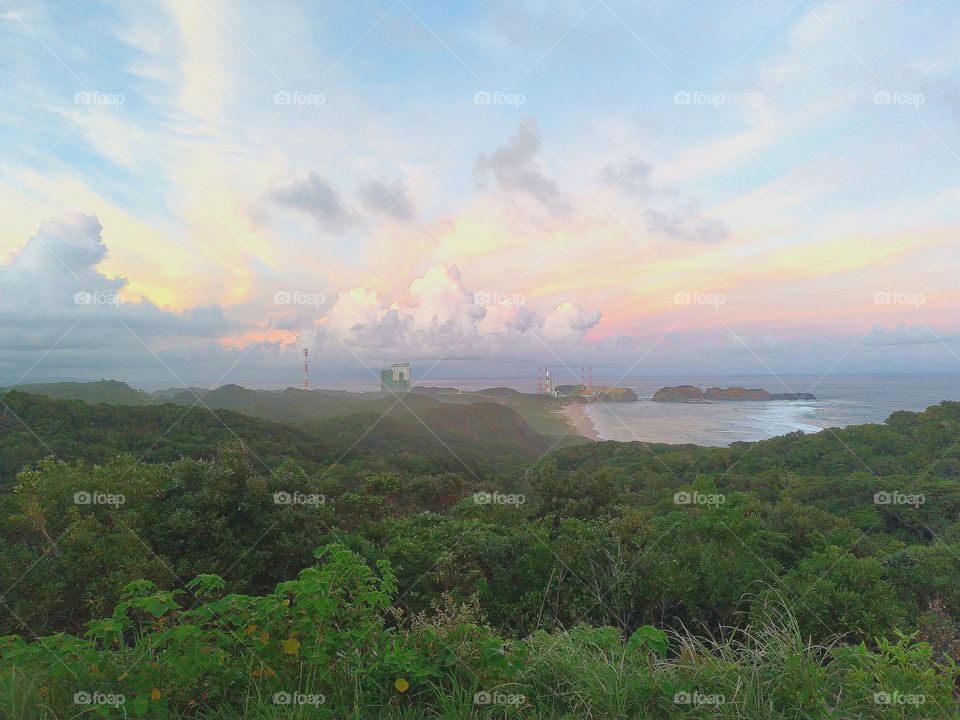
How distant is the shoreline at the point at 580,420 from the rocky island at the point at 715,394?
151 inches

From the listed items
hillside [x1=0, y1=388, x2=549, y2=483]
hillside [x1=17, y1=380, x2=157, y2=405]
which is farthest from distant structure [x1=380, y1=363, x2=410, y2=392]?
hillside [x1=17, y1=380, x2=157, y2=405]

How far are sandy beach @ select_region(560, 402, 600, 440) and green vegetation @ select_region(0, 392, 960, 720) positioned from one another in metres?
6.05

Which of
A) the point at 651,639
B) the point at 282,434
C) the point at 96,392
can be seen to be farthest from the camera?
the point at 96,392

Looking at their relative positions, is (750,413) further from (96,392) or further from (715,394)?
(96,392)

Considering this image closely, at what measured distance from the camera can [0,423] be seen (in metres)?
14.6

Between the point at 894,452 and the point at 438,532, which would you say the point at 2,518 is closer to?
the point at 438,532

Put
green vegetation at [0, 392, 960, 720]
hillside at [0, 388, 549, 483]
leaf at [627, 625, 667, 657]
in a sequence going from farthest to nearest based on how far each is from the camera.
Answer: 1. hillside at [0, 388, 549, 483]
2. leaf at [627, 625, 667, 657]
3. green vegetation at [0, 392, 960, 720]

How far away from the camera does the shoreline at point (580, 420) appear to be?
18.7 meters

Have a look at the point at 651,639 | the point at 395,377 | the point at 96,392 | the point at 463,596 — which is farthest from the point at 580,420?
the point at 96,392

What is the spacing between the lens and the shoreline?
61.3 feet

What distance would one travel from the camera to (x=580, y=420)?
61.6 feet

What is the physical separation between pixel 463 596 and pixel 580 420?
45.6 ft

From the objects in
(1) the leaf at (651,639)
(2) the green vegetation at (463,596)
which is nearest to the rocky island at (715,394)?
(2) the green vegetation at (463,596)

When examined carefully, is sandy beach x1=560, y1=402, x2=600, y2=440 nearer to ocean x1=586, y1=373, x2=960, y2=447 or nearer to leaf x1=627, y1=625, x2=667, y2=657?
ocean x1=586, y1=373, x2=960, y2=447
